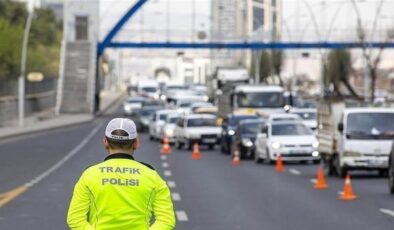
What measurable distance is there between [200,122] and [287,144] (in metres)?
15.1

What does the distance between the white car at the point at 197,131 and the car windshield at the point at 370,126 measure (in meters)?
20.7

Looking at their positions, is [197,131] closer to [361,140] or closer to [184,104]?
[361,140]

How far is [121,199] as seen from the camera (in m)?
7.57

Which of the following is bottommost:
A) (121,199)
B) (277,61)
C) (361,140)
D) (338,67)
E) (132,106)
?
(132,106)

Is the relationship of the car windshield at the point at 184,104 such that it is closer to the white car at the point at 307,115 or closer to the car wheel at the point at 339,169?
the white car at the point at 307,115

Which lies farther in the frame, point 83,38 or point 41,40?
point 41,40

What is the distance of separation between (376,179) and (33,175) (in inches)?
343

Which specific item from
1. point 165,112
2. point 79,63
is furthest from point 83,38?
point 165,112

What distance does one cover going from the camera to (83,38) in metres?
122

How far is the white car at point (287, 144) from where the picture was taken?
134 ft

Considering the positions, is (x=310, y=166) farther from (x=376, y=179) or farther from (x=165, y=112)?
(x=165, y=112)

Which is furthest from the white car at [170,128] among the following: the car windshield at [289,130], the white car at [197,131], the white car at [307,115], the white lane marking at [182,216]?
the white lane marking at [182,216]

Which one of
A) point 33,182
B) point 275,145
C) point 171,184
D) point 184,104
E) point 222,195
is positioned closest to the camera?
point 222,195

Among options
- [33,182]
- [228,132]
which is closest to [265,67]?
[228,132]
